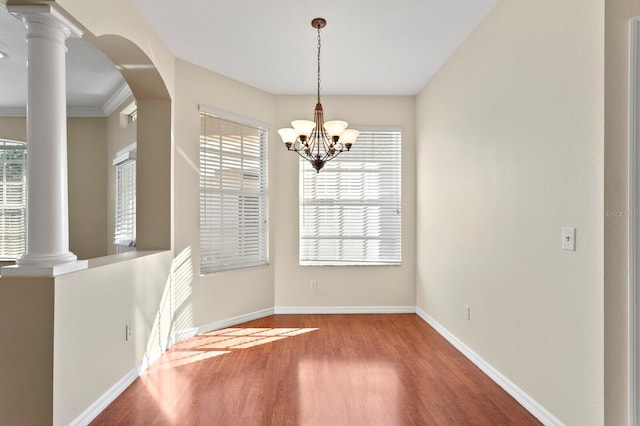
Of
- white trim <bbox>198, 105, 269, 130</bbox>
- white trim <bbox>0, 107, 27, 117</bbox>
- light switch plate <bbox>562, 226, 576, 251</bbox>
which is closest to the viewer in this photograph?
light switch plate <bbox>562, 226, 576, 251</bbox>

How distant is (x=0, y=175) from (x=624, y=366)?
7.68 metres

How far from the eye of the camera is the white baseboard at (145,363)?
2.35 meters

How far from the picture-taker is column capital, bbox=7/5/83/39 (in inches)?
A: 81.4

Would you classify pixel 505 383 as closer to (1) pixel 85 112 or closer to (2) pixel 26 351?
(2) pixel 26 351

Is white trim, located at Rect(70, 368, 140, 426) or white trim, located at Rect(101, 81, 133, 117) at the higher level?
white trim, located at Rect(101, 81, 133, 117)

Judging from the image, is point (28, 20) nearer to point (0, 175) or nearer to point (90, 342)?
point (90, 342)

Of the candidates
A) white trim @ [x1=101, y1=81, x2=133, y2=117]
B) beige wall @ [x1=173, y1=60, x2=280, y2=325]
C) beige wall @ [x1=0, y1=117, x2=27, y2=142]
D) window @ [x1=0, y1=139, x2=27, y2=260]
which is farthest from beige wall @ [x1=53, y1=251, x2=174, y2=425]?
beige wall @ [x1=0, y1=117, x2=27, y2=142]

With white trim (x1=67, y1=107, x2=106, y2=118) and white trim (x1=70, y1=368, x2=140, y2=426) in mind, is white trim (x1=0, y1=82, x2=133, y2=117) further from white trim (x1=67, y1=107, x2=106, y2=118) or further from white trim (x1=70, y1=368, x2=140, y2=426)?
white trim (x1=70, y1=368, x2=140, y2=426)

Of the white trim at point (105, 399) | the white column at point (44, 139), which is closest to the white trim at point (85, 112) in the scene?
the white column at point (44, 139)

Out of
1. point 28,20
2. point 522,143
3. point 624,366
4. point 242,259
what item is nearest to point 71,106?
point 242,259

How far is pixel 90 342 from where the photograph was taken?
238cm

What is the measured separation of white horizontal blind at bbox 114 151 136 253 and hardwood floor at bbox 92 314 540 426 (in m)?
1.73

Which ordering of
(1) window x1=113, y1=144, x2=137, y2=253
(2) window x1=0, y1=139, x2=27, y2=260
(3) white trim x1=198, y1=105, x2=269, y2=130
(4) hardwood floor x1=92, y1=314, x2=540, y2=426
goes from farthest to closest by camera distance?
(2) window x1=0, y1=139, x2=27, y2=260, (1) window x1=113, y1=144, x2=137, y2=253, (3) white trim x1=198, y1=105, x2=269, y2=130, (4) hardwood floor x1=92, y1=314, x2=540, y2=426

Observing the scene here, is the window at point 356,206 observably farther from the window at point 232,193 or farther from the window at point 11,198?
the window at point 11,198
